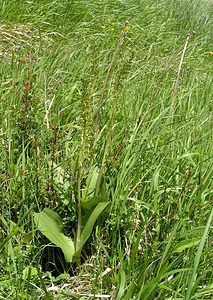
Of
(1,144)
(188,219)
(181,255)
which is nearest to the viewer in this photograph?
(181,255)

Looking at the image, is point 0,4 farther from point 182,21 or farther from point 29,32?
point 182,21

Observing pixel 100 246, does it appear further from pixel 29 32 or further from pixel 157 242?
pixel 29 32

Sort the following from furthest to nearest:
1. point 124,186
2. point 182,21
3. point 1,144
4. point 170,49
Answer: point 182,21 → point 170,49 → point 1,144 → point 124,186

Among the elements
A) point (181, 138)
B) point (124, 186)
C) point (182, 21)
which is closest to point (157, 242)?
point (124, 186)

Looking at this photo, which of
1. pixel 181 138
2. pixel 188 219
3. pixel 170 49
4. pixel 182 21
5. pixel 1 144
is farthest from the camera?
pixel 182 21

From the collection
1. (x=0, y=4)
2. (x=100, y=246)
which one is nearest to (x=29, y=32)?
(x=0, y=4)

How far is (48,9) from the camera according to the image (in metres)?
4.82

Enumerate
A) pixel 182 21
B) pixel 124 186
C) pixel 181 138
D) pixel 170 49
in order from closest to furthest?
pixel 124 186
pixel 181 138
pixel 170 49
pixel 182 21

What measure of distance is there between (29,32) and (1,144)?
7.96ft

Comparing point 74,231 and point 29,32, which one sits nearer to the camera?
point 74,231

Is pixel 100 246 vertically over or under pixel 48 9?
under

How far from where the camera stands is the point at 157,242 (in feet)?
5.63

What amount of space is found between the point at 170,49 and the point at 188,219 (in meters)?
3.05

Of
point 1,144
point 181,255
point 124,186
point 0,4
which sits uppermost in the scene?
point 0,4
